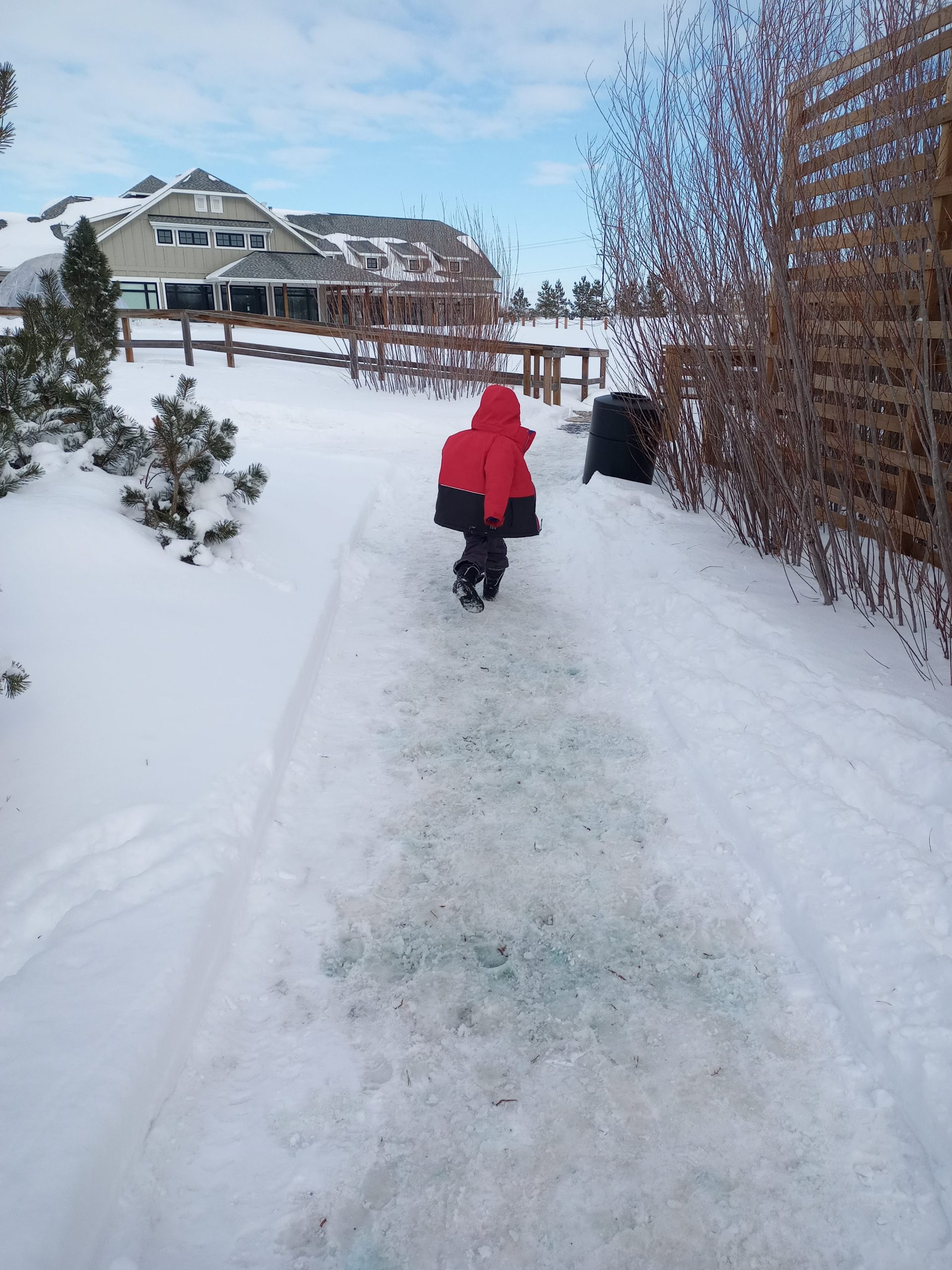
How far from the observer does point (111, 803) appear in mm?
2496

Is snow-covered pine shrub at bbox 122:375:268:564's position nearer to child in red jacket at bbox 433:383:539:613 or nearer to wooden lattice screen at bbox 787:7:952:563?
child in red jacket at bbox 433:383:539:613

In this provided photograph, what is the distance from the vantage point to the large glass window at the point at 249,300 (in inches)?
1182

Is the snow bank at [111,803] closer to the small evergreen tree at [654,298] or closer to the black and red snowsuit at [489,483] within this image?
the black and red snowsuit at [489,483]

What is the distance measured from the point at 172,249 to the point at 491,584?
2878 centimetres

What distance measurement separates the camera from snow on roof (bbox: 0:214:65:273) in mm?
30219

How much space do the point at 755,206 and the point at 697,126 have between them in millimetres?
883

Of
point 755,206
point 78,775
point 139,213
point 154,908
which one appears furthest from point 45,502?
point 139,213

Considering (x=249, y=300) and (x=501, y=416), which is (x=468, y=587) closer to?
(x=501, y=416)

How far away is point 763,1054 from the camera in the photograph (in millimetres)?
1932

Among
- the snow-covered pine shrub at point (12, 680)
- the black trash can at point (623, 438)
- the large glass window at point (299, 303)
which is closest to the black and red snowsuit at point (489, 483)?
the black trash can at point (623, 438)

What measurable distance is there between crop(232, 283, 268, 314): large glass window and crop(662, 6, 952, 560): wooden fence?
97.0ft

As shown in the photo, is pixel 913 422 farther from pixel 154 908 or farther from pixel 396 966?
pixel 154 908

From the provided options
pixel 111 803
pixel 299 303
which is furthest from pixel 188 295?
pixel 111 803

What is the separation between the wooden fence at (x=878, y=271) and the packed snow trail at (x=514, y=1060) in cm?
175
